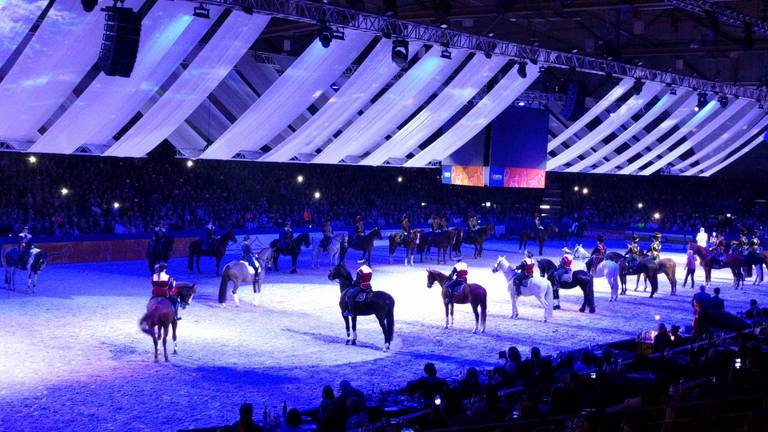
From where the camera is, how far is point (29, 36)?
23281mm

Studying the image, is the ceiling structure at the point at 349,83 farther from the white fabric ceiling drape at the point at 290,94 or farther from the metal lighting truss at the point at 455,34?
the metal lighting truss at the point at 455,34

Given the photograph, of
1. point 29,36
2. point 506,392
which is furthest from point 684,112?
point 506,392

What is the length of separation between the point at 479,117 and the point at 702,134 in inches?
573

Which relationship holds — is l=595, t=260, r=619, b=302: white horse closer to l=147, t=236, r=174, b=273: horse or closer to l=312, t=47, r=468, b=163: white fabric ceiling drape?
Result: l=312, t=47, r=468, b=163: white fabric ceiling drape

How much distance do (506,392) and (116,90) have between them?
17184 millimetres

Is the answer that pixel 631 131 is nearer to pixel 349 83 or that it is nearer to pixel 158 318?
pixel 349 83

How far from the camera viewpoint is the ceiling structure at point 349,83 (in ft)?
72.1

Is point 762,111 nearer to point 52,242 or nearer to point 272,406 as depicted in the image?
point 52,242

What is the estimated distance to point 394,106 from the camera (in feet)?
99.0

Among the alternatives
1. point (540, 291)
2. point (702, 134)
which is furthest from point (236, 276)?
point (702, 134)

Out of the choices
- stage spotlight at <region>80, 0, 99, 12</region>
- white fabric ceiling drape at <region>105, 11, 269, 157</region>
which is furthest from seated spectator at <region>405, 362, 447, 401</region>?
white fabric ceiling drape at <region>105, 11, 269, 157</region>

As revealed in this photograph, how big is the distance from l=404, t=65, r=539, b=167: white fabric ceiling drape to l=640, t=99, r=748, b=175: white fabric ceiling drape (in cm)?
1256

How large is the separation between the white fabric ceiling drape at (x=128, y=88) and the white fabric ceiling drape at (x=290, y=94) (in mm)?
3659

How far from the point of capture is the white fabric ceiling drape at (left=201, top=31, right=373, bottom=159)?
2544 cm
